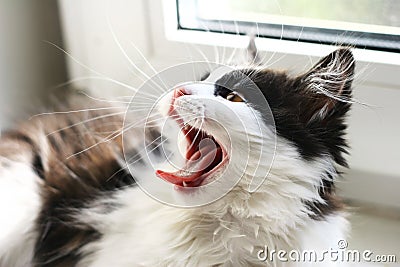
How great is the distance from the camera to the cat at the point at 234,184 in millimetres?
730

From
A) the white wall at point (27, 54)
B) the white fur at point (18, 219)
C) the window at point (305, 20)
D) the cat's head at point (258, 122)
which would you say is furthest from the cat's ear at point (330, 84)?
the white wall at point (27, 54)

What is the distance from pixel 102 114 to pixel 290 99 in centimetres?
30

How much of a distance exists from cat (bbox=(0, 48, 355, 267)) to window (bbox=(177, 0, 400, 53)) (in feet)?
0.43

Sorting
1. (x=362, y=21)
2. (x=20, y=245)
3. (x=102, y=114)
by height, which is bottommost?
(x=20, y=245)

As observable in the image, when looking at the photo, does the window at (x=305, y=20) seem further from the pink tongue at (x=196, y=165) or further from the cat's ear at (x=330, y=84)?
the pink tongue at (x=196, y=165)

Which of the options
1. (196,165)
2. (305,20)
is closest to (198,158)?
(196,165)

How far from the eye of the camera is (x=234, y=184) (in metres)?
0.73

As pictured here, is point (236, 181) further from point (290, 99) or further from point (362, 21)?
point (362, 21)

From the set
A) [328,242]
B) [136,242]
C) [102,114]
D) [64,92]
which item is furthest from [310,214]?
[64,92]

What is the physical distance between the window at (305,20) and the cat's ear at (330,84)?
0.33 ft

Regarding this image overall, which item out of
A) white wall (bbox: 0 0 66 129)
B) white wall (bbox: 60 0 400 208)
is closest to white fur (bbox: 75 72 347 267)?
white wall (bbox: 60 0 400 208)

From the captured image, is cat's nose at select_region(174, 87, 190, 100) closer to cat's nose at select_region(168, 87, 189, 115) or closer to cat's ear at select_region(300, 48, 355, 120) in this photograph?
cat's nose at select_region(168, 87, 189, 115)

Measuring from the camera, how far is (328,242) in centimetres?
77

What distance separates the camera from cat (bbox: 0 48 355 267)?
730 millimetres
